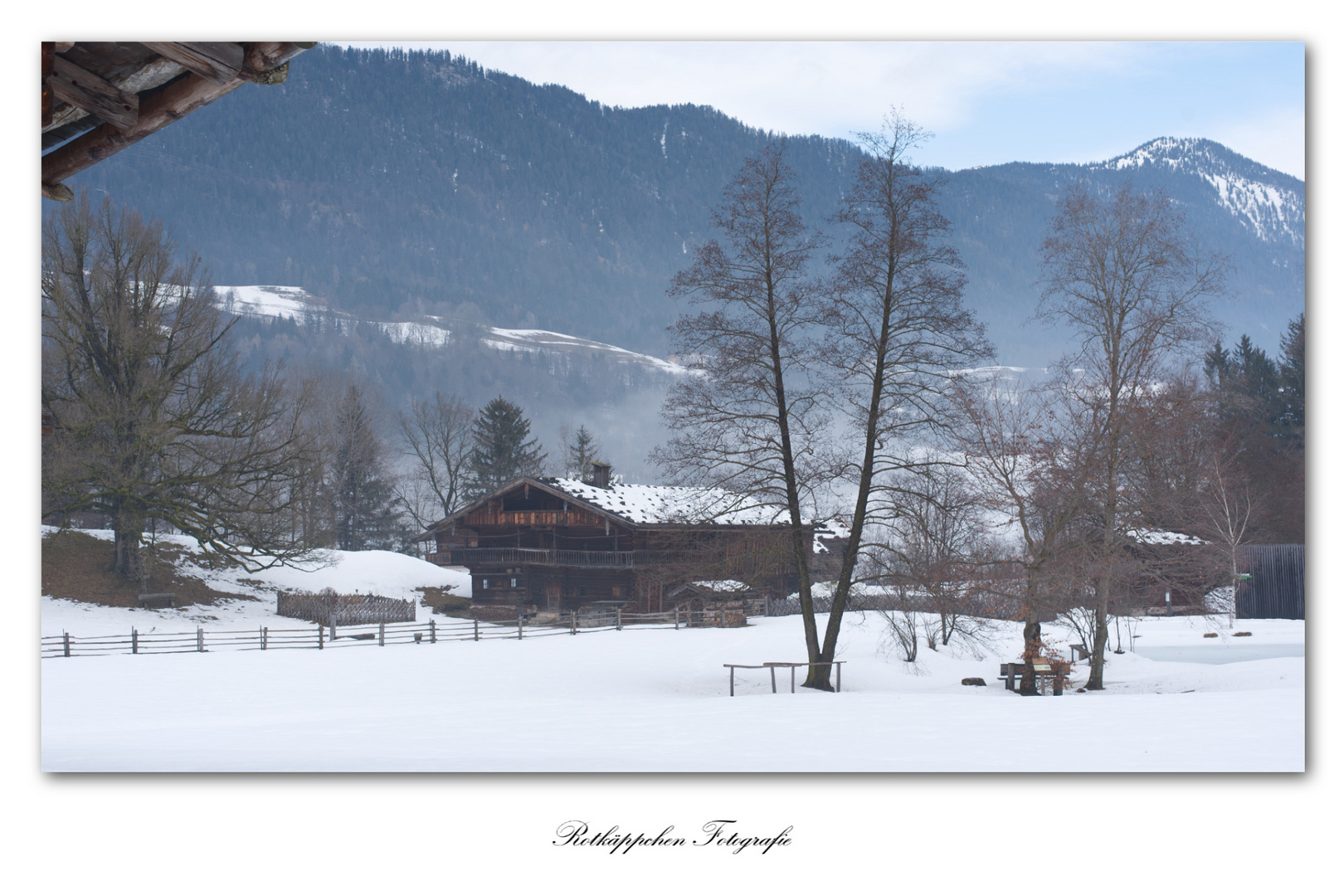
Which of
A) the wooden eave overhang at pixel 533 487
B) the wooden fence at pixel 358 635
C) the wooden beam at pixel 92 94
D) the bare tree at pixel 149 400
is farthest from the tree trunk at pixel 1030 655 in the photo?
the bare tree at pixel 149 400

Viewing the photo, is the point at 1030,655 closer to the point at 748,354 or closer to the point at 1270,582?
the point at 1270,582

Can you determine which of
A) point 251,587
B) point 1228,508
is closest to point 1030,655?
point 1228,508

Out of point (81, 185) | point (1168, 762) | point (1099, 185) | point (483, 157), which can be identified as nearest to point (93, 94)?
point (1168, 762)

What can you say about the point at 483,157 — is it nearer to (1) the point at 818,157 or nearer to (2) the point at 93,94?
(1) the point at 818,157

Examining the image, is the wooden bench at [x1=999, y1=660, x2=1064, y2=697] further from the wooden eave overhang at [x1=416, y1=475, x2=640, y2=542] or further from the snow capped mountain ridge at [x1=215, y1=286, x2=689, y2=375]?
the snow capped mountain ridge at [x1=215, y1=286, x2=689, y2=375]

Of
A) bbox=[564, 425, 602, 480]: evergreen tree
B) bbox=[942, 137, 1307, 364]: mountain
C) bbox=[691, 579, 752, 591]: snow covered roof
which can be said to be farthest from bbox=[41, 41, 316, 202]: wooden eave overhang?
bbox=[564, 425, 602, 480]: evergreen tree

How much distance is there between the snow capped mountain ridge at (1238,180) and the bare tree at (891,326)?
2.68 m

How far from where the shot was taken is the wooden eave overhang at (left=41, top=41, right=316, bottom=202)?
17.2 feet

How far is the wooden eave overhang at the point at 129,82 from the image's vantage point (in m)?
5.25

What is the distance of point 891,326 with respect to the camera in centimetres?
1488

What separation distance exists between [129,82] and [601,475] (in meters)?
36.2

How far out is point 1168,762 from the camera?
8.98 meters

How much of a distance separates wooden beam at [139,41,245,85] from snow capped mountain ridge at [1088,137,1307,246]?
998 cm

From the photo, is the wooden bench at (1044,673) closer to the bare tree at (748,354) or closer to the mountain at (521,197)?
the bare tree at (748,354)
